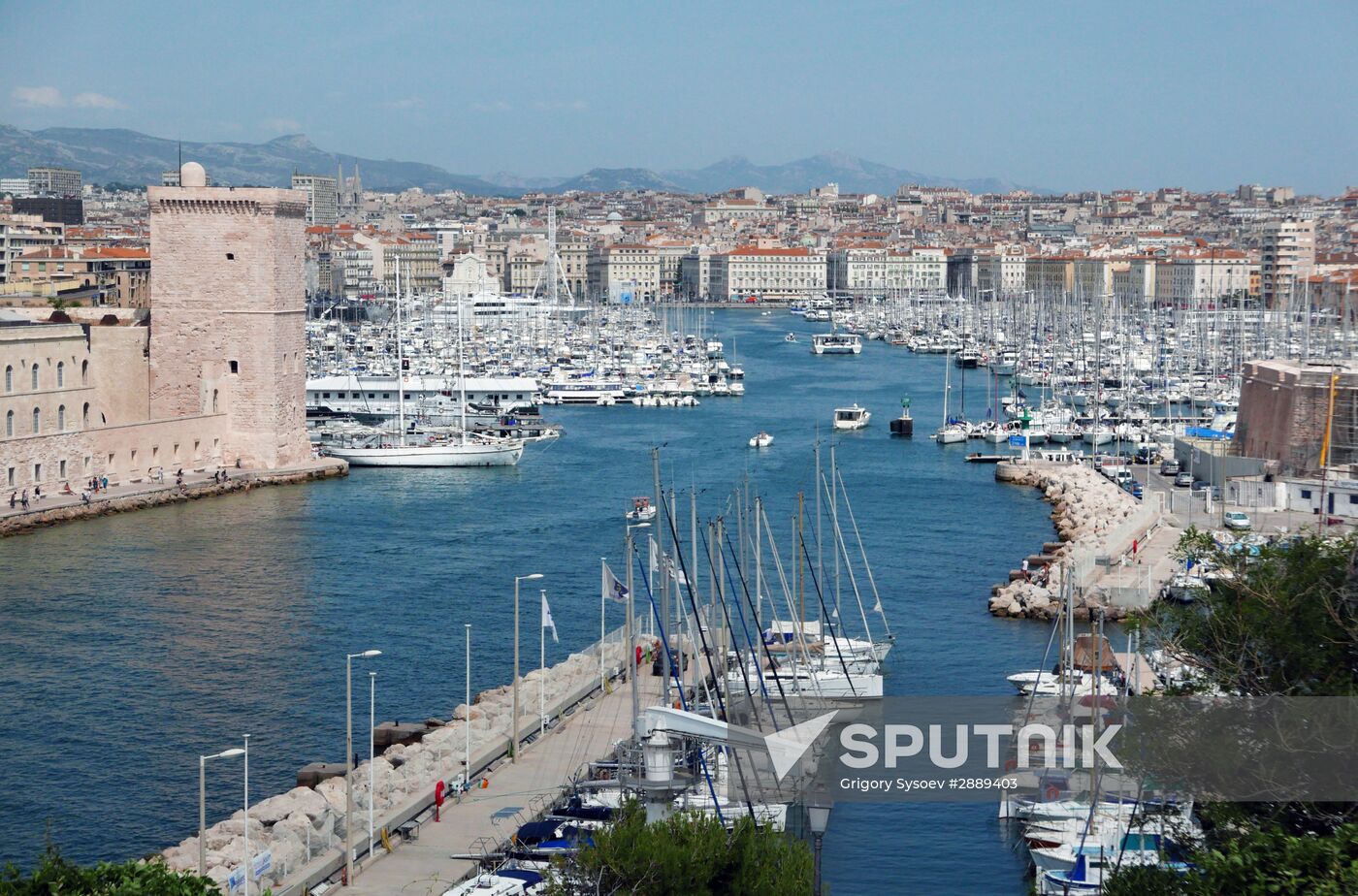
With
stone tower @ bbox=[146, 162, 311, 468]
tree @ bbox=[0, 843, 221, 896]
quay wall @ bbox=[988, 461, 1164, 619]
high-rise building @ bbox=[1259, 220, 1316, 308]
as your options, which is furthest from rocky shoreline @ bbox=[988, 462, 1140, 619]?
high-rise building @ bbox=[1259, 220, 1316, 308]

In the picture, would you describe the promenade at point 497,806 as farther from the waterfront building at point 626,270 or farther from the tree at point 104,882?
the waterfront building at point 626,270

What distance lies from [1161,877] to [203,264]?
14718mm

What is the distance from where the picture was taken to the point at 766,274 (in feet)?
213

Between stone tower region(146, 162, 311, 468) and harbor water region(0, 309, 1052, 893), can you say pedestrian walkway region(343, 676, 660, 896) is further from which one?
stone tower region(146, 162, 311, 468)

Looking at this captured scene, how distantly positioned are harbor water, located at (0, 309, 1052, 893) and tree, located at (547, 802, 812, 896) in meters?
1.90

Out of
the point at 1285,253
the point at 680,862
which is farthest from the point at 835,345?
the point at 680,862

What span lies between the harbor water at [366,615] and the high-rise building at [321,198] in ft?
235

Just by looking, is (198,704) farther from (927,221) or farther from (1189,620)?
(927,221)

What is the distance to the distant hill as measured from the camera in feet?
462

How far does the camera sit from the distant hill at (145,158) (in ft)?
462

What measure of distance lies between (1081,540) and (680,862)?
9.35 metres

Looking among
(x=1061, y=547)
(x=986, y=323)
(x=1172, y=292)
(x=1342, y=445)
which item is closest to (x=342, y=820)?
(x=1061, y=547)

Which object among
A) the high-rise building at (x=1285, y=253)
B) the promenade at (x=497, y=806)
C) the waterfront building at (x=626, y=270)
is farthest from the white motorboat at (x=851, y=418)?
the waterfront building at (x=626, y=270)

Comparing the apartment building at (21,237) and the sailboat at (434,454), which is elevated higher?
the apartment building at (21,237)
